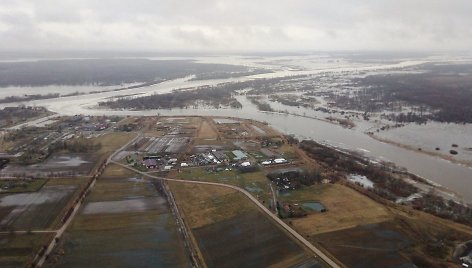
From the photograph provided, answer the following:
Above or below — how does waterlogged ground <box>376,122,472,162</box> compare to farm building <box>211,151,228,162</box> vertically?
below

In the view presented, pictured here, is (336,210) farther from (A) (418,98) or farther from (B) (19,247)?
(A) (418,98)

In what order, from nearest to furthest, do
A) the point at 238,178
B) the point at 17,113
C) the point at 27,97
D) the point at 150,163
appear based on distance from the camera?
the point at 238,178, the point at 150,163, the point at 17,113, the point at 27,97

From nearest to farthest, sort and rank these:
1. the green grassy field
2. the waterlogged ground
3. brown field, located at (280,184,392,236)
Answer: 1. brown field, located at (280,184,392,236)
2. the green grassy field
3. the waterlogged ground

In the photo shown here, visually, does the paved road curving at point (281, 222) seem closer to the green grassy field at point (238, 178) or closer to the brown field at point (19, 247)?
the green grassy field at point (238, 178)

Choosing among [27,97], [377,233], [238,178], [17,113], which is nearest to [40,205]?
[238,178]

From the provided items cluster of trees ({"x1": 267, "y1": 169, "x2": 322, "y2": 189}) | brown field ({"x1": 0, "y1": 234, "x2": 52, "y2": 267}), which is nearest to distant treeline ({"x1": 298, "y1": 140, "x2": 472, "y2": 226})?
cluster of trees ({"x1": 267, "y1": 169, "x2": 322, "y2": 189})

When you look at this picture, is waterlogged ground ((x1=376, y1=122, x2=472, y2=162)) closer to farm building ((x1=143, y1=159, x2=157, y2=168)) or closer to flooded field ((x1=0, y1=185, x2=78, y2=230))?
farm building ((x1=143, y1=159, x2=157, y2=168))

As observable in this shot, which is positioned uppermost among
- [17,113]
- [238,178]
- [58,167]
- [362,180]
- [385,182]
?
[17,113]
